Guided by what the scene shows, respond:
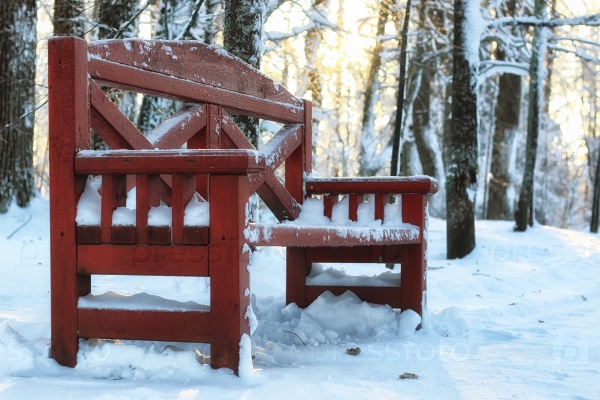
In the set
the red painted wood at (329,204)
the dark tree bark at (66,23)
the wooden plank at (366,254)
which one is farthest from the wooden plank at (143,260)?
the dark tree bark at (66,23)

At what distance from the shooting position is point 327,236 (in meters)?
3.13

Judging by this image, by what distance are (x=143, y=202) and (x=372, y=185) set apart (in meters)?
1.79

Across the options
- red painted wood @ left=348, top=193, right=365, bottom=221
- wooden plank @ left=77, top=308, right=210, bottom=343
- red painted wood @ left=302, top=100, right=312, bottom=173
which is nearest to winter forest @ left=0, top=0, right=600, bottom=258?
red painted wood @ left=302, top=100, right=312, bottom=173

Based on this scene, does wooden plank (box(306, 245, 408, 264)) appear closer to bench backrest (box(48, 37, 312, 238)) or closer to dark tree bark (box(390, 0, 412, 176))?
bench backrest (box(48, 37, 312, 238))

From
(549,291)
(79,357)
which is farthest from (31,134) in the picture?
(79,357)

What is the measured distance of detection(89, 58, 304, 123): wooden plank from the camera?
284 cm

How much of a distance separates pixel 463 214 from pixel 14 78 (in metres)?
5.83

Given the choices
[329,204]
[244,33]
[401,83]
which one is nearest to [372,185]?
[329,204]

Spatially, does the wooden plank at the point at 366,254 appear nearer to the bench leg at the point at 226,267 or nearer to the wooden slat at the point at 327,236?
the wooden slat at the point at 327,236

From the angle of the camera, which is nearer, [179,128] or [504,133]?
[179,128]

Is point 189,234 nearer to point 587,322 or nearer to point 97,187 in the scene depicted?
point 97,187

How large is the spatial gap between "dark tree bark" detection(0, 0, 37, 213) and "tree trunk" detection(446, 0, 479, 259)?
5.25 metres

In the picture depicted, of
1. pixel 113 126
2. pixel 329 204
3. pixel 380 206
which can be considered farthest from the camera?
pixel 329 204

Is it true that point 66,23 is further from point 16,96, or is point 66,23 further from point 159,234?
point 159,234
